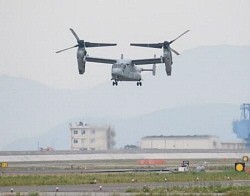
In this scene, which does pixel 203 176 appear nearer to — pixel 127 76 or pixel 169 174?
pixel 169 174

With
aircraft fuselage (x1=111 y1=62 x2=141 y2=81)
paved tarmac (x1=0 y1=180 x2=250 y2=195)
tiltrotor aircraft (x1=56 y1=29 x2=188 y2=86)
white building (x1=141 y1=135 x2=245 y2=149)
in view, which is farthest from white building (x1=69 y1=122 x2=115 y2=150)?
paved tarmac (x1=0 y1=180 x2=250 y2=195)

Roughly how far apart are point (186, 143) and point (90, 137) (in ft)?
76.2

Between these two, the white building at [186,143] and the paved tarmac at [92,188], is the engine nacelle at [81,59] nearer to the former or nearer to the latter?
the paved tarmac at [92,188]

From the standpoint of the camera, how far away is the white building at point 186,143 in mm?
184625

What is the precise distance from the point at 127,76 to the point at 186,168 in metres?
14.9

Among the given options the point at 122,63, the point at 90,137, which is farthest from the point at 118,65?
the point at 90,137

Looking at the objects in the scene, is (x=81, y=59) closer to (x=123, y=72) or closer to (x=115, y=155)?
(x=123, y=72)

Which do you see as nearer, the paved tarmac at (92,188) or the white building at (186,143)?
the paved tarmac at (92,188)

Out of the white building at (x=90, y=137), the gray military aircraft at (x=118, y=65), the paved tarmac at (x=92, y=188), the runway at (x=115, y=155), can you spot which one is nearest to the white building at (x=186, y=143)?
the white building at (x=90, y=137)

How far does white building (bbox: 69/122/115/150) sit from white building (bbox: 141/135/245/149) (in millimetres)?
13672

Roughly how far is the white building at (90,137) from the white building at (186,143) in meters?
13.7

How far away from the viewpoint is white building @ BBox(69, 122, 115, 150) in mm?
176025

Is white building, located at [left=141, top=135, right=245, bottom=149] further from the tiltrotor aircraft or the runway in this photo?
the tiltrotor aircraft

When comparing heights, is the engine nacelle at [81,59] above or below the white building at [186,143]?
above
